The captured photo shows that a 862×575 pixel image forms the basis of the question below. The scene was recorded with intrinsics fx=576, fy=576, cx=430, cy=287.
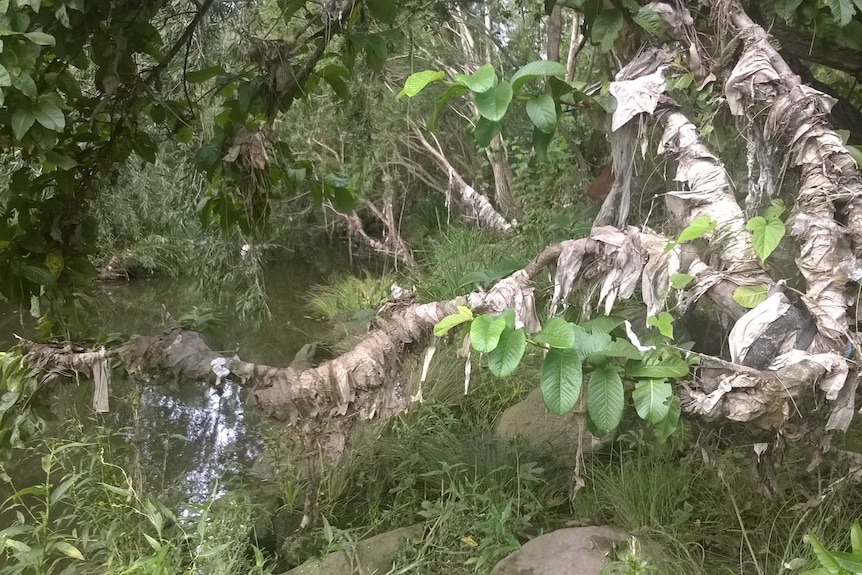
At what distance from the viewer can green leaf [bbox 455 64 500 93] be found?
1062 mm

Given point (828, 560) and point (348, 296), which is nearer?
point (828, 560)

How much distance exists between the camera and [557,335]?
3.44ft

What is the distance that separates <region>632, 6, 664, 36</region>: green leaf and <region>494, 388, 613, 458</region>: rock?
63.0 inches

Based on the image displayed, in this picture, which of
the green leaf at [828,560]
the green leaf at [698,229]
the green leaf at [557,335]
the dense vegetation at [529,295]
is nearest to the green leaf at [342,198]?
the dense vegetation at [529,295]

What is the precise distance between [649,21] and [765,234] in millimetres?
627

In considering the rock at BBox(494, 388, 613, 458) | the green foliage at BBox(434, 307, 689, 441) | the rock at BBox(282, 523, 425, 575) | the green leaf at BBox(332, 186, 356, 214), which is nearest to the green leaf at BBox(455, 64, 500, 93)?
the green foliage at BBox(434, 307, 689, 441)

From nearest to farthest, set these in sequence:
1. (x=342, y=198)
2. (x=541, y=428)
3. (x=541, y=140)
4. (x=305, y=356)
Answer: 1. (x=541, y=140)
2. (x=342, y=198)
3. (x=541, y=428)
4. (x=305, y=356)

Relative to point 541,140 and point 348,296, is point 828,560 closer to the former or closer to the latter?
point 541,140

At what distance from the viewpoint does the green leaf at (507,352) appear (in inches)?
41.6

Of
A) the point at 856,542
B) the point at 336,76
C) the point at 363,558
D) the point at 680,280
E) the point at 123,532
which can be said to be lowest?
the point at 363,558

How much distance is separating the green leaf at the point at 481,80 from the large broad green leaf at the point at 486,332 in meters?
0.43

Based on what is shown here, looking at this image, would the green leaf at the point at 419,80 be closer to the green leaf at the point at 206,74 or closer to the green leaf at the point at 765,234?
the green leaf at the point at 765,234

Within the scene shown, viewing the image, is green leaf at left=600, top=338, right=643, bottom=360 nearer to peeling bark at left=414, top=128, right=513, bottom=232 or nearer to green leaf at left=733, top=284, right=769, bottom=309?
green leaf at left=733, top=284, right=769, bottom=309

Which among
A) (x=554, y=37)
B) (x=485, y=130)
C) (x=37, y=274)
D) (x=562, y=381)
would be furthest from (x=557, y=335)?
(x=554, y=37)
